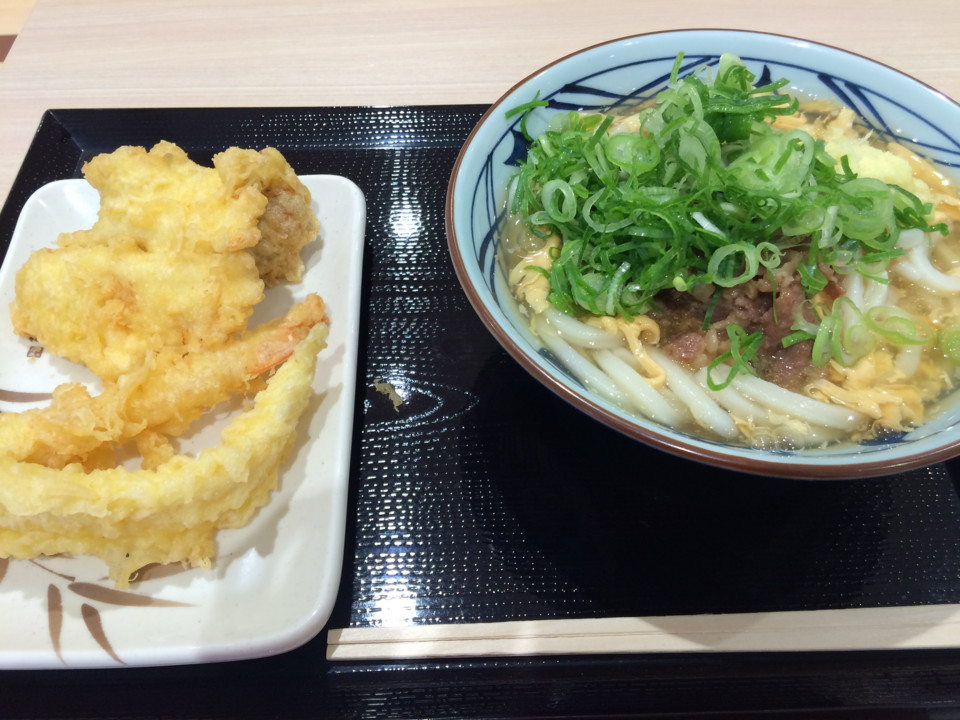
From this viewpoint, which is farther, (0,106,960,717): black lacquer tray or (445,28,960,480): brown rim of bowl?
(0,106,960,717): black lacquer tray

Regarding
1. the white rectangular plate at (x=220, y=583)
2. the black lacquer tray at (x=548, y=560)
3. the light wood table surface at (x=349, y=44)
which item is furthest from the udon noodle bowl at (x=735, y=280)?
the light wood table surface at (x=349, y=44)

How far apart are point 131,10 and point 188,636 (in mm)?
2546

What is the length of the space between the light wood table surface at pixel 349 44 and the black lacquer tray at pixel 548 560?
1.10 meters

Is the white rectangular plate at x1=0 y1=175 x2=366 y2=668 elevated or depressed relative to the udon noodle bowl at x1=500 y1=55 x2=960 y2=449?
depressed

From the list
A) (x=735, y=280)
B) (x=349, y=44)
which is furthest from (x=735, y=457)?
(x=349, y=44)

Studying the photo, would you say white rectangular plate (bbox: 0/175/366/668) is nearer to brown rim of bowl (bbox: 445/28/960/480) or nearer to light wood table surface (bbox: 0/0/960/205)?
brown rim of bowl (bbox: 445/28/960/480)

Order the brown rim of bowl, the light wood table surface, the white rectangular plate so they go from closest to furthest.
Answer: the brown rim of bowl, the white rectangular plate, the light wood table surface

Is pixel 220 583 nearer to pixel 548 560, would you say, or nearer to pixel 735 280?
pixel 548 560

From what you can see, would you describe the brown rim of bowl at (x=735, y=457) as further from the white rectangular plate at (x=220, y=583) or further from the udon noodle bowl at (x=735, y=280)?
the white rectangular plate at (x=220, y=583)

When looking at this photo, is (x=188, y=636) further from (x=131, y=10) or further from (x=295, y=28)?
(x=131, y=10)

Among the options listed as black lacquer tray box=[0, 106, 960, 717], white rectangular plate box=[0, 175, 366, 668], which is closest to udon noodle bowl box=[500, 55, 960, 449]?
black lacquer tray box=[0, 106, 960, 717]

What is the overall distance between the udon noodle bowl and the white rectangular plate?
0.55 m

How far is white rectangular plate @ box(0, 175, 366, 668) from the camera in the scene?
3.92 ft

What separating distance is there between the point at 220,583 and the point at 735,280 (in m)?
1.23
